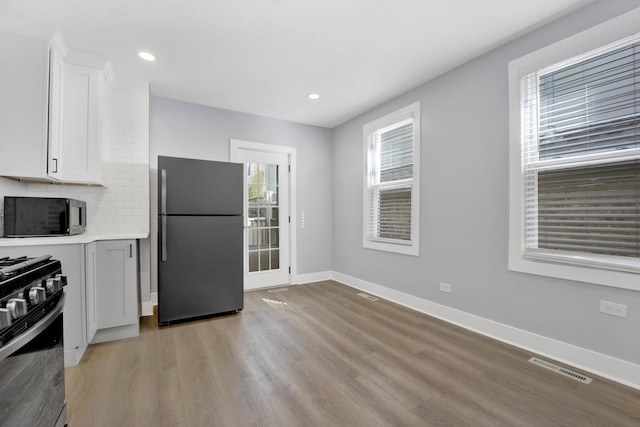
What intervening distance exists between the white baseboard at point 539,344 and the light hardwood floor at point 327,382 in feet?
0.33

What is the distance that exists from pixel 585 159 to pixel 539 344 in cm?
146

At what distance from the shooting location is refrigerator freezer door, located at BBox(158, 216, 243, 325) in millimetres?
2914

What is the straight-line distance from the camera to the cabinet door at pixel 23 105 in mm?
2150

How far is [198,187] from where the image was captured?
3.06m

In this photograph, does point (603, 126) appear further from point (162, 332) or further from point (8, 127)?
point (8, 127)

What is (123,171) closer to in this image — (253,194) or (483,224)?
(253,194)

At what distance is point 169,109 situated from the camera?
3602 millimetres

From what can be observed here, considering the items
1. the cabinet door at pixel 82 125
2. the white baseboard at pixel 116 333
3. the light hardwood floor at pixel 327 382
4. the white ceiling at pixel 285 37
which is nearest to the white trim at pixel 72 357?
the light hardwood floor at pixel 327 382

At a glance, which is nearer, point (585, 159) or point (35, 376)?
point (35, 376)

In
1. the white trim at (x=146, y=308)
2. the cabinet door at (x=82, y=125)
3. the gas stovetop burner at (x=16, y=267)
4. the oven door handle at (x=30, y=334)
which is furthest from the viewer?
the white trim at (x=146, y=308)

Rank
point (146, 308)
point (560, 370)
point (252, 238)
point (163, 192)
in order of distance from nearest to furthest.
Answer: point (560, 370)
point (163, 192)
point (146, 308)
point (252, 238)

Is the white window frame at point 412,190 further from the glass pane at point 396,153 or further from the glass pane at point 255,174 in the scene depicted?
the glass pane at point 255,174

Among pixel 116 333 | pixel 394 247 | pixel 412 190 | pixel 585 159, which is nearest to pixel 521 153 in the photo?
pixel 585 159

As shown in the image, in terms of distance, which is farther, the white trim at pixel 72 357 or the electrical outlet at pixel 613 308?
the white trim at pixel 72 357
